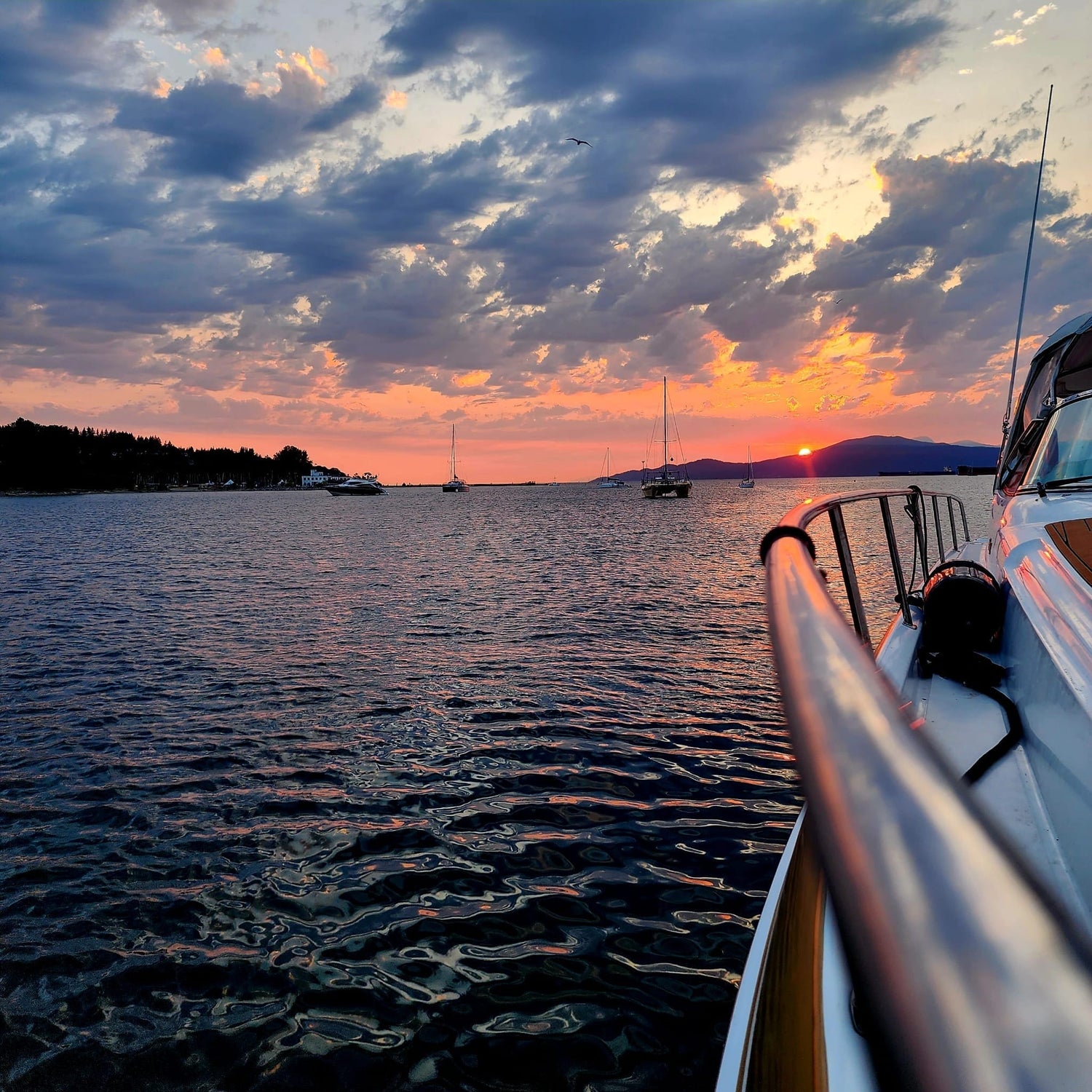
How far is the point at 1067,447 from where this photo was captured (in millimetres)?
4477

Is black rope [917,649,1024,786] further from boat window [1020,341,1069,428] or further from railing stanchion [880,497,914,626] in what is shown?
boat window [1020,341,1069,428]

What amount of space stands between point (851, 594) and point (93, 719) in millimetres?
8595

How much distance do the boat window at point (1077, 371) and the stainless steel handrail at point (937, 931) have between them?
5.12 metres

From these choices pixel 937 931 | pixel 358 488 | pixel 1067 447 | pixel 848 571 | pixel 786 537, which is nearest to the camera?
pixel 937 931

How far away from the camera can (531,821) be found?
241 inches

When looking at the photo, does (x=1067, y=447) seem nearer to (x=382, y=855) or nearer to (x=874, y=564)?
(x=382, y=855)

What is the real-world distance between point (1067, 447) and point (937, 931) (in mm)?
4863

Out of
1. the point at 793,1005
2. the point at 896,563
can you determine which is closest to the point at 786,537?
the point at 793,1005

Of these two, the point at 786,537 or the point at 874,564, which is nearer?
the point at 786,537

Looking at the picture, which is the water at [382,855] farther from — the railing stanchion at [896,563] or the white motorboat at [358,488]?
the white motorboat at [358,488]

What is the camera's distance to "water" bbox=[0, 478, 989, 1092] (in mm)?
3787

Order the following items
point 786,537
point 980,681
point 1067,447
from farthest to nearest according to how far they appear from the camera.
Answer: point 1067,447 < point 980,681 < point 786,537

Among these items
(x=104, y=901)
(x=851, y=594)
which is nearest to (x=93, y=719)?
(x=104, y=901)

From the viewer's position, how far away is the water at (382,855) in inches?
149
